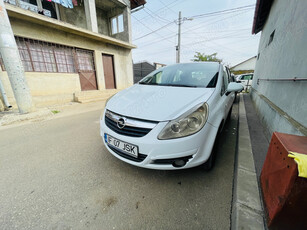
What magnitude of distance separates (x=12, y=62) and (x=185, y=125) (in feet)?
15.9

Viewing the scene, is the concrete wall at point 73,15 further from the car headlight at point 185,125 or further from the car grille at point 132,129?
the car headlight at point 185,125

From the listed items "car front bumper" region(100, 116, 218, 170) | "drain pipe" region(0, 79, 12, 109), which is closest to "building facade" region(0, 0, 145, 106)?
"drain pipe" region(0, 79, 12, 109)

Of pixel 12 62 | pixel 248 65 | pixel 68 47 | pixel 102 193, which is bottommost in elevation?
pixel 102 193

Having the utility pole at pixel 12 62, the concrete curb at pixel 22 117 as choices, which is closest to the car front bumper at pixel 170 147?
the concrete curb at pixel 22 117

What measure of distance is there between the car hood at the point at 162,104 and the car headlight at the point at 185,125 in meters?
0.06

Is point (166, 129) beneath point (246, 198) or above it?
above

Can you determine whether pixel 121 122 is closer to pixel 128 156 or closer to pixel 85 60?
pixel 128 156

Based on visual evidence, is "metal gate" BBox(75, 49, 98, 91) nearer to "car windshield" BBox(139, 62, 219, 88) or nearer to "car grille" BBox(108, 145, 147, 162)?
"car windshield" BBox(139, 62, 219, 88)

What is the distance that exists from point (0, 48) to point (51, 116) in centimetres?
203

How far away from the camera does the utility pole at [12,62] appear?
3.23 m

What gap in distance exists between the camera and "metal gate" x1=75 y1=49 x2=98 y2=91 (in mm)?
6517

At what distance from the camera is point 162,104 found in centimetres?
140

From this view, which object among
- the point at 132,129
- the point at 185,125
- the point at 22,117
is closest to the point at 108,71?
the point at 22,117

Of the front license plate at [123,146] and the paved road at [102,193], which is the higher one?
the front license plate at [123,146]
